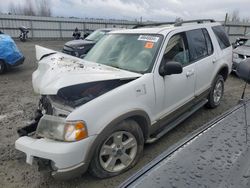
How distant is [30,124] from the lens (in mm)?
2994

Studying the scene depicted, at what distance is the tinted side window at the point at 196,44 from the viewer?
13.4 feet

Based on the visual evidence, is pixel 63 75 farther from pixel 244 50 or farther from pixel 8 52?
pixel 244 50

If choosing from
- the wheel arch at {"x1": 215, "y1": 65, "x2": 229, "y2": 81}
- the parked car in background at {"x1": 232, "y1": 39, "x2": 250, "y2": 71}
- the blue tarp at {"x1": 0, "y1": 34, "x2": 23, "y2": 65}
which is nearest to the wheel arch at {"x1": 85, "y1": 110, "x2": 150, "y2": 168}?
the wheel arch at {"x1": 215, "y1": 65, "x2": 229, "y2": 81}

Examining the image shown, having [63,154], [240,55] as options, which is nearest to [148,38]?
[63,154]

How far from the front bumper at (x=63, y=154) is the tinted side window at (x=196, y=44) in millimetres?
2587

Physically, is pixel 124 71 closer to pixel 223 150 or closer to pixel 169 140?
pixel 169 140

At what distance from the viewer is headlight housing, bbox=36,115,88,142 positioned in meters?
2.42

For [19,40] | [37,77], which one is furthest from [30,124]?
[19,40]

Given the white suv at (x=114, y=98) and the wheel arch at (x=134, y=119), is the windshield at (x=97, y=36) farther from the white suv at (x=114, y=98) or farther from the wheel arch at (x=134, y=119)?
the wheel arch at (x=134, y=119)

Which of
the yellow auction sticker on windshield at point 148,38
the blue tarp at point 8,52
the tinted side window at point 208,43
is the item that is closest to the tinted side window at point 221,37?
the tinted side window at point 208,43

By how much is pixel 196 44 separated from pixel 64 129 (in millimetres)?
3043

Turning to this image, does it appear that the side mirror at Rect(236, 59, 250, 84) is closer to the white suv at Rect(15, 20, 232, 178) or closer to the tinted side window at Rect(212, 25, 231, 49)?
the white suv at Rect(15, 20, 232, 178)

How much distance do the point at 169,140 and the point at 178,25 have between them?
2.07 m

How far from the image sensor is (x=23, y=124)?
14.1 ft
